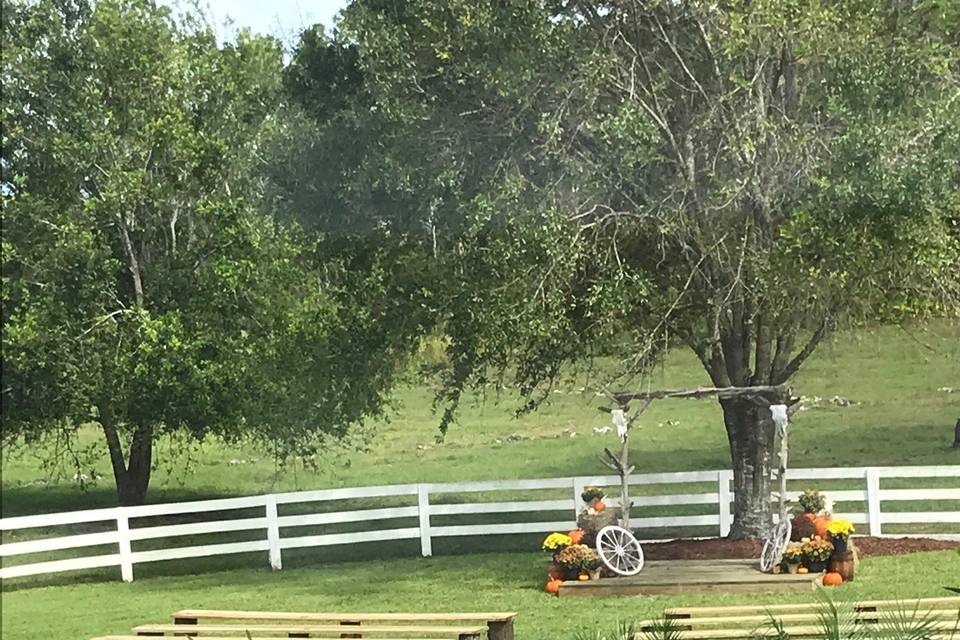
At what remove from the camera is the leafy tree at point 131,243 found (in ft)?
17.7

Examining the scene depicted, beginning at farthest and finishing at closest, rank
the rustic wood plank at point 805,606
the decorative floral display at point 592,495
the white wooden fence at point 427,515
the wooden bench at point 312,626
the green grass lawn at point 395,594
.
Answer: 1. the white wooden fence at point 427,515
2. the decorative floral display at point 592,495
3. the green grass lawn at point 395,594
4. the wooden bench at point 312,626
5. the rustic wood plank at point 805,606

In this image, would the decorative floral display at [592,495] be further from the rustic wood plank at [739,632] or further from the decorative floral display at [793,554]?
the rustic wood plank at [739,632]

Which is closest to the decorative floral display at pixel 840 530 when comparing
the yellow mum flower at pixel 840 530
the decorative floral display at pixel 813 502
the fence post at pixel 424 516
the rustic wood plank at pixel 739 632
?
the yellow mum flower at pixel 840 530

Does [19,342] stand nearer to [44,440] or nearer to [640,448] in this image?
[44,440]

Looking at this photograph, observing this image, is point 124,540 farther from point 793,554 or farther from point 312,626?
point 793,554

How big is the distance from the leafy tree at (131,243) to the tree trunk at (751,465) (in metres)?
1.27

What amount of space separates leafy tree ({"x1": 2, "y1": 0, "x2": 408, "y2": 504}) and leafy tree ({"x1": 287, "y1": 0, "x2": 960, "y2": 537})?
55 centimetres

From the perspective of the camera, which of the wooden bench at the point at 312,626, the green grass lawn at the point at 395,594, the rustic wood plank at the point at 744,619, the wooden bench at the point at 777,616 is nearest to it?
the wooden bench at the point at 777,616

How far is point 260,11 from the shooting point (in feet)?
17.9

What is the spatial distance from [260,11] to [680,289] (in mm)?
1776

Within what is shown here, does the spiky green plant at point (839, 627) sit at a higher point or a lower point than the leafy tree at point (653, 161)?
lower

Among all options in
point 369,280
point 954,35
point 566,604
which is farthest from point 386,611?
point 954,35

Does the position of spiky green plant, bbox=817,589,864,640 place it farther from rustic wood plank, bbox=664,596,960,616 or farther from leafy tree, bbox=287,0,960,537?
leafy tree, bbox=287,0,960,537

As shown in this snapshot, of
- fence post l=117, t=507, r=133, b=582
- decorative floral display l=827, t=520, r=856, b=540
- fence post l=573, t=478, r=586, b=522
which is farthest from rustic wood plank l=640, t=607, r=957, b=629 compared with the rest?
fence post l=117, t=507, r=133, b=582
